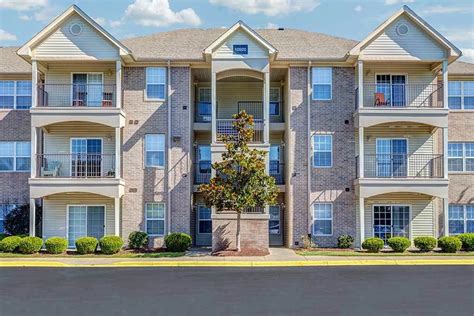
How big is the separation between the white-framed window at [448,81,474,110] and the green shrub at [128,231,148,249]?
53.3 ft

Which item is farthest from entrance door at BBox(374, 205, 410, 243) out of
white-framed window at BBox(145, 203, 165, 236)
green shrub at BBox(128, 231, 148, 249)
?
green shrub at BBox(128, 231, 148, 249)

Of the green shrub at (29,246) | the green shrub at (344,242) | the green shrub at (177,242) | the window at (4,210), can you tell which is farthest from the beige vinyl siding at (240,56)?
the window at (4,210)

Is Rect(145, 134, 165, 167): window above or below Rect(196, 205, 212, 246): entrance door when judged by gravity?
above

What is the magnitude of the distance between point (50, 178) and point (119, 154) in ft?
10.5

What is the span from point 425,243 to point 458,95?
27.5 feet

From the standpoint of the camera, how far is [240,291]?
51.9 ft

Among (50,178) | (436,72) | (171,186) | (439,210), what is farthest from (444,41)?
(50,178)

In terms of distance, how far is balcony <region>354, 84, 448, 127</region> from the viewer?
27.8 meters

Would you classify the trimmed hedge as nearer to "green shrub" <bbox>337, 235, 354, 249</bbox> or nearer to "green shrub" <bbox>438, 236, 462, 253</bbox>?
"green shrub" <bbox>337, 235, 354, 249</bbox>

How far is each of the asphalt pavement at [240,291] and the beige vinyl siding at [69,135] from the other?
889 cm

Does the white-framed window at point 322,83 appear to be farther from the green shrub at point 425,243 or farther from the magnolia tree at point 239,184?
the green shrub at point 425,243

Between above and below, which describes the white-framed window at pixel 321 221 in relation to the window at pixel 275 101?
below

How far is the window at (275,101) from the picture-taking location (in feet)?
101

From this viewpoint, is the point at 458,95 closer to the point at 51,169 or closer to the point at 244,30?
the point at 244,30
